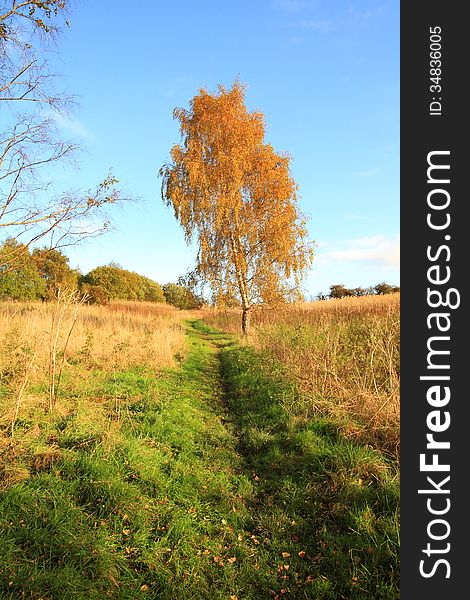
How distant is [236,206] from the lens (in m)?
17.1

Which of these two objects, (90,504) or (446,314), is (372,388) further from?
(90,504)

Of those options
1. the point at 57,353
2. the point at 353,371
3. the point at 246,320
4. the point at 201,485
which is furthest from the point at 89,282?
the point at 201,485

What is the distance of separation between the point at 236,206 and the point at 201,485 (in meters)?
14.4

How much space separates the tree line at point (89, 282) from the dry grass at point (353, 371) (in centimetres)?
551

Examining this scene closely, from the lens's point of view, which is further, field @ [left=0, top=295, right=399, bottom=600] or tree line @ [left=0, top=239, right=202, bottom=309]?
tree line @ [left=0, top=239, right=202, bottom=309]

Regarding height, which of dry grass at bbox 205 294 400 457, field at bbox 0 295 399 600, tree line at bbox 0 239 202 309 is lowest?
field at bbox 0 295 399 600

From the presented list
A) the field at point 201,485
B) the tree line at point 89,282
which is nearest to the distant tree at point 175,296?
the tree line at point 89,282

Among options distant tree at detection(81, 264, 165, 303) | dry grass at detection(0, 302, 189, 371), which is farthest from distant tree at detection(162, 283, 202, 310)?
dry grass at detection(0, 302, 189, 371)

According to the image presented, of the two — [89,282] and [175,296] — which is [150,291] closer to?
[175,296]

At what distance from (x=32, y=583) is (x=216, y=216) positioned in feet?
52.2

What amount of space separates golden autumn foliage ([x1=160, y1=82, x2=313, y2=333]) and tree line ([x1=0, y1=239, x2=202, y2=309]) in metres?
2.75

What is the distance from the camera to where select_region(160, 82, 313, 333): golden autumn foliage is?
56.9 feet

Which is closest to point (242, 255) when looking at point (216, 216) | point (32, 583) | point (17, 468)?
point (216, 216)

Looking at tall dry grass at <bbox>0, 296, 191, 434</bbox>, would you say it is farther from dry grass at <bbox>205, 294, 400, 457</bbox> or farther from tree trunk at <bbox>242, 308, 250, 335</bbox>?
tree trunk at <bbox>242, 308, 250, 335</bbox>
